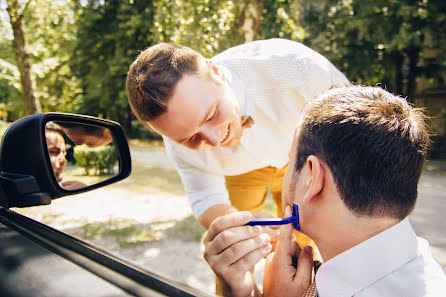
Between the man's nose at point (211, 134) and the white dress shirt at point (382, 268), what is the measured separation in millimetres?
992

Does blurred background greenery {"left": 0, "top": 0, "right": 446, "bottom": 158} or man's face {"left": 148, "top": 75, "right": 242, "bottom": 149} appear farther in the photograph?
blurred background greenery {"left": 0, "top": 0, "right": 446, "bottom": 158}

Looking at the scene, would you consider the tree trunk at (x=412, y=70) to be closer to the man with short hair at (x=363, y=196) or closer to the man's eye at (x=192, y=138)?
the man's eye at (x=192, y=138)

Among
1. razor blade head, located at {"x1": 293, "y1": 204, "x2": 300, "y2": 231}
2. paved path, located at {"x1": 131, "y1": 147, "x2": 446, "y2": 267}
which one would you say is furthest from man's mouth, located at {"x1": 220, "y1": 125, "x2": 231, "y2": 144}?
paved path, located at {"x1": 131, "y1": 147, "x2": 446, "y2": 267}

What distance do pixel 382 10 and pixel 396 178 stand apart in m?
11.3

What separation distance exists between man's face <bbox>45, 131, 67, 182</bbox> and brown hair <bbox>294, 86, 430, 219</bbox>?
908 millimetres

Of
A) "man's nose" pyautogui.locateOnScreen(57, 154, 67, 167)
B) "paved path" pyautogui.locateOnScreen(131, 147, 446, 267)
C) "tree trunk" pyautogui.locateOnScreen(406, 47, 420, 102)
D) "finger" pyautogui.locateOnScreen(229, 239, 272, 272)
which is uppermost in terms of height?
"man's nose" pyautogui.locateOnScreen(57, 154, 67, 167)

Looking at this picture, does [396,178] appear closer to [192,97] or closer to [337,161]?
[337,161]

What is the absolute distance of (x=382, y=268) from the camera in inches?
38.9

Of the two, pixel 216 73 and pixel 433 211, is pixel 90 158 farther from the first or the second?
pixel 433 211

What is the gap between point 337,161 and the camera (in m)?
1.07

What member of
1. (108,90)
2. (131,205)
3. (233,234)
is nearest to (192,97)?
(233,234)

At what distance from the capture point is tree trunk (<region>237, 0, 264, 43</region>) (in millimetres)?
4938

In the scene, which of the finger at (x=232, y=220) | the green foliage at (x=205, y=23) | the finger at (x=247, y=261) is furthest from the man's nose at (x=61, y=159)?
the green foliage at (x=205, y=23)

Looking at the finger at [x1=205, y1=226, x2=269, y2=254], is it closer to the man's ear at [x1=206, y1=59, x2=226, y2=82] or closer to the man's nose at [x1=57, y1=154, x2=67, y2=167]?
the man's nose at [x1=57, y1=154, x2=67, y2=167]
